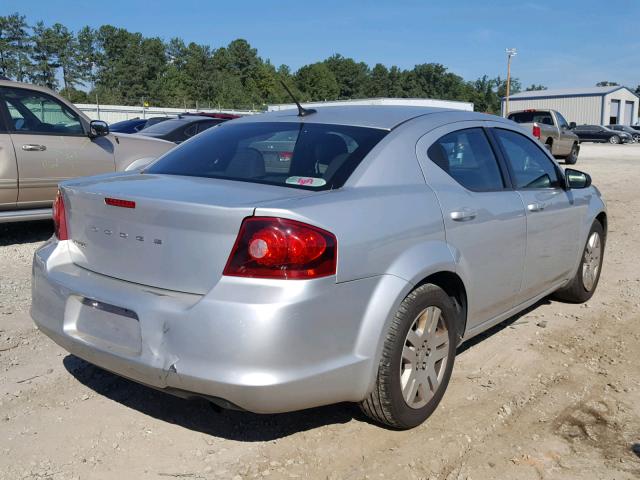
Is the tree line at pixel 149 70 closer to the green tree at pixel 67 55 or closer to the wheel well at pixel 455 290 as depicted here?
the green tree at pixel 67 55

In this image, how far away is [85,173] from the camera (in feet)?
24.8

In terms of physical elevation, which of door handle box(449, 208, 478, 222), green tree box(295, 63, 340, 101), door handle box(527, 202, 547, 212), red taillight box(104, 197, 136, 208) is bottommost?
door handle box(527, 202, 547, 212)

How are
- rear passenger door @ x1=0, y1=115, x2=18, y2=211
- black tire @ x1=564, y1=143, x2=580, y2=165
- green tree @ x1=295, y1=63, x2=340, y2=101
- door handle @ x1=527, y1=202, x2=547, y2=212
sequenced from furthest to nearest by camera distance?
green tree @ x1=295, y1=63, x2=340, y2=101 < black tire @ x1=564, y1=143, x2=580, y2=165 < rear passenger door @ x1=0, y1=115, x2=18, y2=211 < door handle @ x1=527, y1=202, x2=547, y2=212

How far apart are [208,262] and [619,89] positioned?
261ft

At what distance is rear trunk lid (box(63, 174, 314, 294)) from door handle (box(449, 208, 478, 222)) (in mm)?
893

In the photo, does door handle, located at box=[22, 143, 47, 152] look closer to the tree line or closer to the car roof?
the car roof

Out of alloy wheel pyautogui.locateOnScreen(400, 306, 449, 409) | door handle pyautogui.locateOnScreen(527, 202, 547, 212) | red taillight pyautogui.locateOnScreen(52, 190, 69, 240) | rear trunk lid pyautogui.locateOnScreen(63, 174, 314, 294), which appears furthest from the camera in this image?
door handle pyautogui.locateOnScreen(527, 202, 547, 212)

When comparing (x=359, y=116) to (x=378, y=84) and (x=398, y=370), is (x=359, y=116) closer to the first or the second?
(x=398, y=370)

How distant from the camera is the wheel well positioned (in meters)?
3.25

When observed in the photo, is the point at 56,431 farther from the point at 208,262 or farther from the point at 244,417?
the point at 208,262

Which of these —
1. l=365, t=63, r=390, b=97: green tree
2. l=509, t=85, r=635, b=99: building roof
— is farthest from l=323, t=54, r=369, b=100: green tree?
l=509, t=85, r=635, b=99: building roof

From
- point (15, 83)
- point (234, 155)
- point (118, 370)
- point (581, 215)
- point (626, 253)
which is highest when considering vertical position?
point (15, 83)

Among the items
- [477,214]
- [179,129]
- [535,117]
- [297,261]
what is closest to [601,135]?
[535,117]

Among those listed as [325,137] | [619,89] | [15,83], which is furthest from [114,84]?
[325,137]
